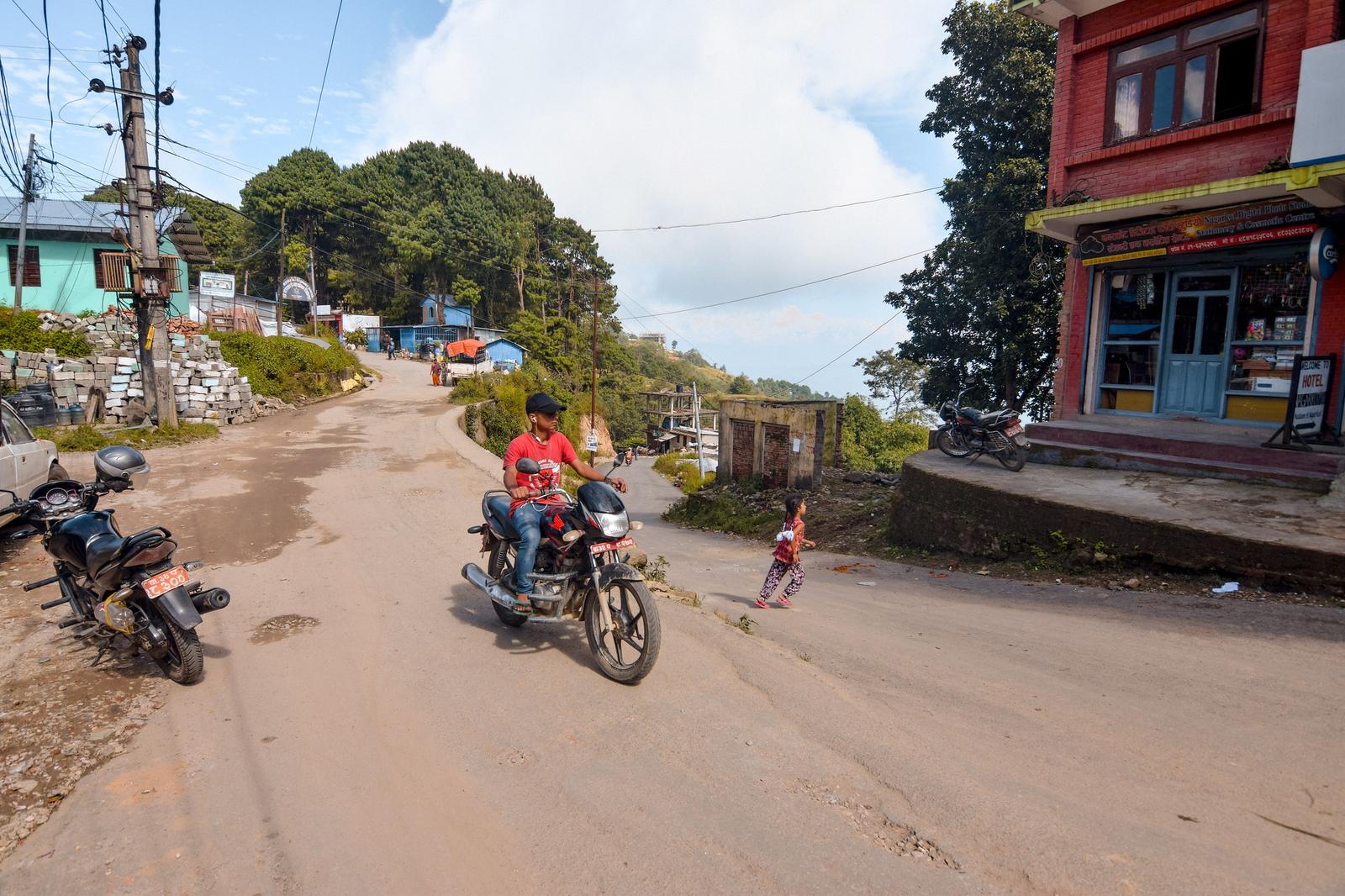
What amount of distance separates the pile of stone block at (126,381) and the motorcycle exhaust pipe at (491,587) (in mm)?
16460

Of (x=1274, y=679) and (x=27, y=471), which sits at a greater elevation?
(x=27, y=471)

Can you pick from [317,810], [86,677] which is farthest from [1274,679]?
[86,677]

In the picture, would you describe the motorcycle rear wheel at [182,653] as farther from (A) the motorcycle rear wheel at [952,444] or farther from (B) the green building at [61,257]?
(B) the green building at [61,257]

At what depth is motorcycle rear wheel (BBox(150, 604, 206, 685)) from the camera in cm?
445

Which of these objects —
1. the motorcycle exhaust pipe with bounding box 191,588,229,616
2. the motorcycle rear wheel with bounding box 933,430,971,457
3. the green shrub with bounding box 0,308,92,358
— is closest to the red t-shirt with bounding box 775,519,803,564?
the motorcycle exhaust pipe with bounding box 191,588,229,616

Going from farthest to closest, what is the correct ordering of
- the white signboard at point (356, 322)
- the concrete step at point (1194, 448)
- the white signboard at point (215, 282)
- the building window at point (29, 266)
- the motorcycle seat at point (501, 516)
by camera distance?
1. the white signboard at point (356, 322)
2. the white signboard at point (215, 282)
3. the building window at point (29, 266)
4. the concrete step at point (1194, 448)
5. the motorcycle seat at point (501, 516)

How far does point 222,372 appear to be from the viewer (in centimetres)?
1989

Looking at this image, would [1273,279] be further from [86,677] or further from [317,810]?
[86,677]

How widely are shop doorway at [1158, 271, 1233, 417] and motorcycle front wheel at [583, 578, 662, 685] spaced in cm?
1199

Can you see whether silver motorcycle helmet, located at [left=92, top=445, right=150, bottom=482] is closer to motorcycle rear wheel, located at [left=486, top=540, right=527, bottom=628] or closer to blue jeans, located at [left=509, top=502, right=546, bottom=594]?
motorcycle rear wheel, located at [left=486, top=540, right=527, bottom=628]

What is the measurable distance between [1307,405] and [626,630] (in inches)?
412

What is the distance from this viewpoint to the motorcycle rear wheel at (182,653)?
4449mm

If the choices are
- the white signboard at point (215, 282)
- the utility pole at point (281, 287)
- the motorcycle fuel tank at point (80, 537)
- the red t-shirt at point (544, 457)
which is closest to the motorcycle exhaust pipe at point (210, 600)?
the motorcycle fuel tank at point (80, 537)

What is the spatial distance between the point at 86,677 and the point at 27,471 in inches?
187
